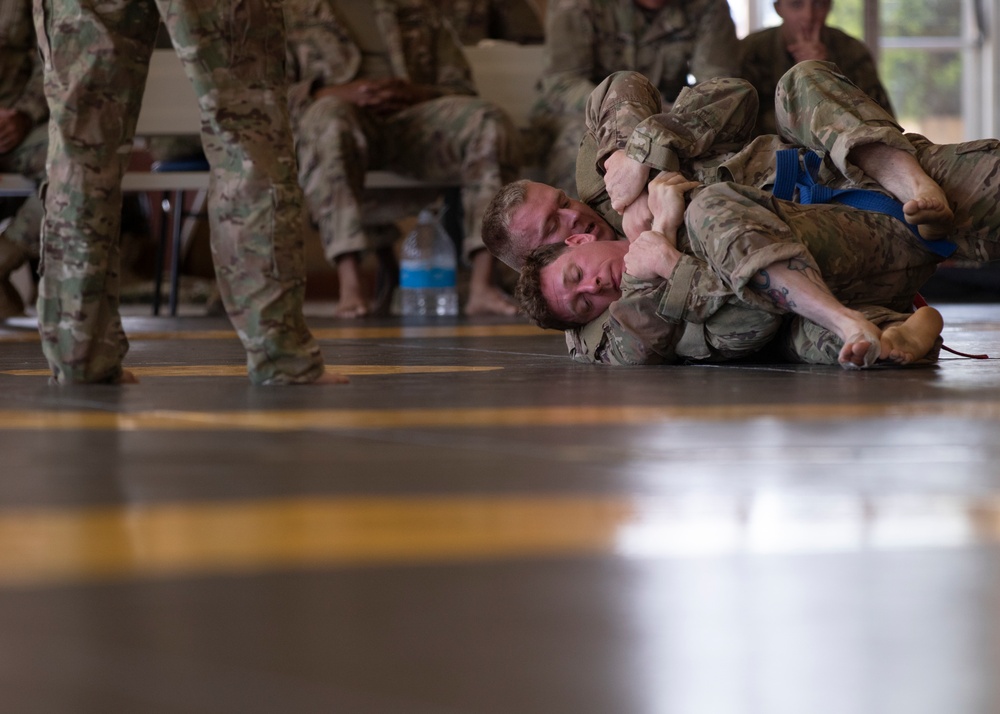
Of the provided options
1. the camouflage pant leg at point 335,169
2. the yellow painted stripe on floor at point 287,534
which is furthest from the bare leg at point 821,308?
the camouflage pant leg at point 335,169

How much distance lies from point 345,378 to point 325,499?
3.14 feet

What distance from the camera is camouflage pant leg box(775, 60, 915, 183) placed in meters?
2.08

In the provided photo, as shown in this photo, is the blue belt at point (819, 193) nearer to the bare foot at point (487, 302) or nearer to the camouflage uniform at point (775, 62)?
the bare foot at point (487, 302)

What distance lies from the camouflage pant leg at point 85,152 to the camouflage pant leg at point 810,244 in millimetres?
872

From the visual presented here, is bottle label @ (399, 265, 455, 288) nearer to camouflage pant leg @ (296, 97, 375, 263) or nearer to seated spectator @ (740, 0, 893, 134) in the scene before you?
camouflage pant leg @ (296, 97, 375, 263)

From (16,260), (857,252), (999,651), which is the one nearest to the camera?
(999,651)

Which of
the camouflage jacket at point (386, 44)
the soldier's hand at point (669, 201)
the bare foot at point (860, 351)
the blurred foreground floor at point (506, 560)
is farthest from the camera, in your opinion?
the camouflage jacket at point (386, 44)

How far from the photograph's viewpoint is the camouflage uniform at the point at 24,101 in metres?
4.44

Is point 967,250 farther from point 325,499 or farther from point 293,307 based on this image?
point 325,499

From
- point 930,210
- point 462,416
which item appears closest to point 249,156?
point 462,416

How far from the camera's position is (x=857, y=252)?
2113 mm

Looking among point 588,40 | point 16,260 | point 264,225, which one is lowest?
→ point 16,260

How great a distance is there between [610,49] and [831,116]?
2.59m

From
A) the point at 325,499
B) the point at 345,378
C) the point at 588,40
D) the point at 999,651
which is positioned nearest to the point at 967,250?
the point at 345,378
